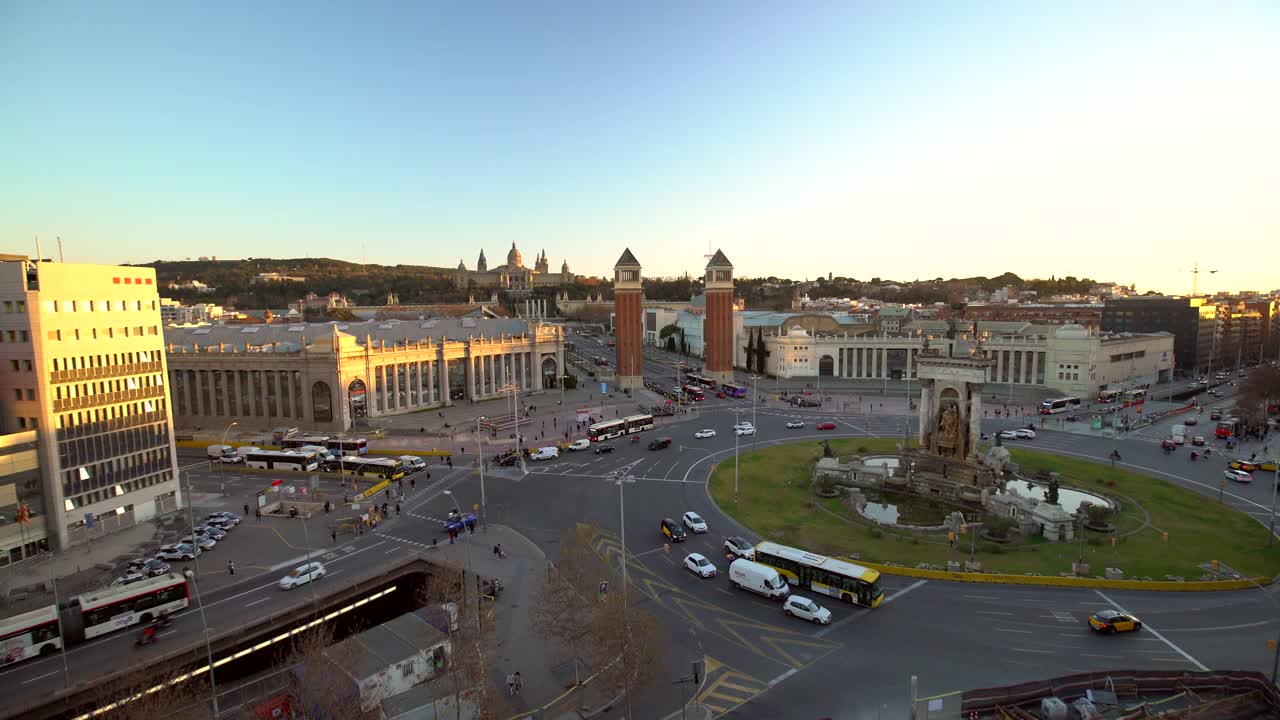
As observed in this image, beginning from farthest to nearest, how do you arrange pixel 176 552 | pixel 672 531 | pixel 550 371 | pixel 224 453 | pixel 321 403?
pixel 550 371 < pixel 321 403 < pixel 224 453 < pixel 176 552 < pixel 672 531

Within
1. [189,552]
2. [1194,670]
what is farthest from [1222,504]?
[189,552]

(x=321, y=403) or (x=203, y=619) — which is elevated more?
(x=203, y=619)

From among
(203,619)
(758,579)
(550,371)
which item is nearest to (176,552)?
(203,619)

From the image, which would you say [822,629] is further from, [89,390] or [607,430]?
[89,390]

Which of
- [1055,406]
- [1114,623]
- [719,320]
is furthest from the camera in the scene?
[719,320]

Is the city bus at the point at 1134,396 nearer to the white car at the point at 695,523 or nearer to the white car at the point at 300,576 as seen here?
the white car at the point at 695,523

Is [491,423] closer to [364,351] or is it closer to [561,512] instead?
[364,351]
